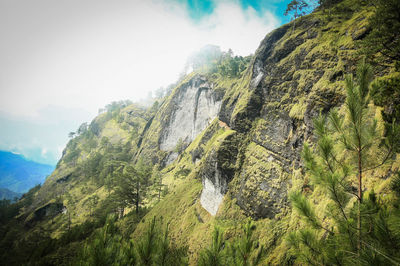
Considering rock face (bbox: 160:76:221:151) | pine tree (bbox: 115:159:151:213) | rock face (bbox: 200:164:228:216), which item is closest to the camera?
rock face (bbox: 200:164:228:216)

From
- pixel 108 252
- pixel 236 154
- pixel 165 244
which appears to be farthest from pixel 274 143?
pixel 108 252

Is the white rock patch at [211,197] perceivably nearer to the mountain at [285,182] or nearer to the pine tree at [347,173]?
the mountain at [285,182]

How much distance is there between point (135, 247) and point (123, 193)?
2576 cm

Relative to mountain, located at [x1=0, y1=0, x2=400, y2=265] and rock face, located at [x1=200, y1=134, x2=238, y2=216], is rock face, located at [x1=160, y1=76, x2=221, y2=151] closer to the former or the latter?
mountain, located at [x1=0, y1=0, x2=400, y2=265]

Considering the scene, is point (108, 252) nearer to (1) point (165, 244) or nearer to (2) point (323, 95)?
(1) point (165, 244)

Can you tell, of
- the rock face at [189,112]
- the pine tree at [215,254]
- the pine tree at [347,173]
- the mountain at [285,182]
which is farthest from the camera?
the rock face at [189,112]

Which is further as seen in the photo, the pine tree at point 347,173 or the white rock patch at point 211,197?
the white rock patch at point 211,197

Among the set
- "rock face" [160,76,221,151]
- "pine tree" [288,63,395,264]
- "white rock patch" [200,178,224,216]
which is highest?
Result: "rock face" [160,76,221,151]

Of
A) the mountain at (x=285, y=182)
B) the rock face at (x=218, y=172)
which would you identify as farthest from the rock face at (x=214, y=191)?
the mountain at (x=285, y=182)

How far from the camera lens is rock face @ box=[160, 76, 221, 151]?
5528 cm

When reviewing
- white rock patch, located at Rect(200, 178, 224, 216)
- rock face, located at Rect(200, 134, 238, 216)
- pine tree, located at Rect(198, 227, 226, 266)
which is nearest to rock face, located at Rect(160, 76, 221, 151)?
rock face, located at Rect(200, 134, 238, 216)

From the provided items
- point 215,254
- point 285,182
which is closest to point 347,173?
point 215,254

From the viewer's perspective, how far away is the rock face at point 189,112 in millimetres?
55281

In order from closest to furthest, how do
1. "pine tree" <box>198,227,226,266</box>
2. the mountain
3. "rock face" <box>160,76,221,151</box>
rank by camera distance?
the mountain
"pine tree" <box>198,227,226,266</box>
"rock face" <box>160,76,221,151</box>
